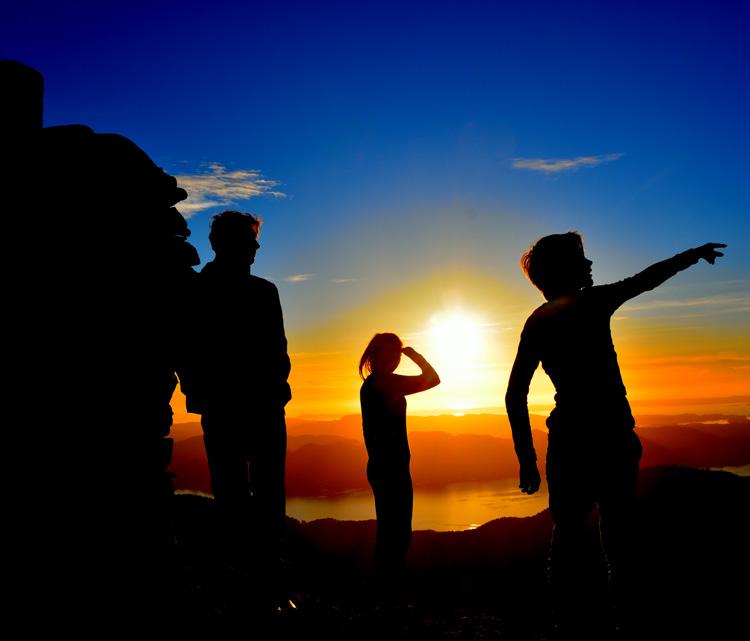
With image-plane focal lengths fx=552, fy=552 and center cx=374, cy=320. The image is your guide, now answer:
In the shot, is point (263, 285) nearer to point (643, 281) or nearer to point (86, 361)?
point (86, 361)

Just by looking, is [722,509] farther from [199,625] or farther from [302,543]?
[199,625]

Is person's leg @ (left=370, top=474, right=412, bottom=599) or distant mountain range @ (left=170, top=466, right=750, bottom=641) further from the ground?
person's leg @ (left=370, top=474, right=412, bottom=599)

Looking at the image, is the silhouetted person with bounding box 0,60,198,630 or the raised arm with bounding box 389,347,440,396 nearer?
the silhouetted person with bounding box 0,60,198,630

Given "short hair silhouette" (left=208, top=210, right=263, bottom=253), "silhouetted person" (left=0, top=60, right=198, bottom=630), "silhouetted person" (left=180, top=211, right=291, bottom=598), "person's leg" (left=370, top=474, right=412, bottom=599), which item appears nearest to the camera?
"silhouetted person" (left=0, top=60, right=198, bottom=630)

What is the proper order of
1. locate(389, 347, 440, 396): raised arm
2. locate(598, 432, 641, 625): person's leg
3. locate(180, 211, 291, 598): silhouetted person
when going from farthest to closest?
locate(389, 347, 440, 396): raised arm
locate(180, 211, 291, 598): silhouetted person
locate(598, 432, 641, 625): person's leg

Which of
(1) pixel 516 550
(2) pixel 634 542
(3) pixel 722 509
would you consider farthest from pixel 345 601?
(1) pixel 516 550

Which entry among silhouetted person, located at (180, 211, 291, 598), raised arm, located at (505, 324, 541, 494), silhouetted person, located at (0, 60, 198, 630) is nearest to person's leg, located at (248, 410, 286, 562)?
silhouetted person, located at (180, 211, 291, 598)

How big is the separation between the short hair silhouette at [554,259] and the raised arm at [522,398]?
1.16 ft

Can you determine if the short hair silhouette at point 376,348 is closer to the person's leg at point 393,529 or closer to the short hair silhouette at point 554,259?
the person's leg at point 393,529

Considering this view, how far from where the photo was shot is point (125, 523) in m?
3.80

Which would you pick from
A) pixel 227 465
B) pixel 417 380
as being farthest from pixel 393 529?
pixel 227 465

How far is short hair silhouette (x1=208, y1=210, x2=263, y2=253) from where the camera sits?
455 centimetres

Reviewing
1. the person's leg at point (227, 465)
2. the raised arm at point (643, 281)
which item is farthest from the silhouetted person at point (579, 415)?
the person's leg at point (227, 465)

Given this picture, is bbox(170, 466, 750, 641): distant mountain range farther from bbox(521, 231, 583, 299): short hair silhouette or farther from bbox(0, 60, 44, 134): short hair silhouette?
bbox(0, 60, 44, 134): short hair silhouette
